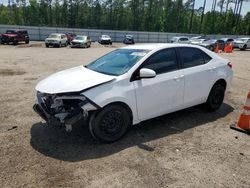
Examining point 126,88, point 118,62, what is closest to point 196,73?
point 118,62

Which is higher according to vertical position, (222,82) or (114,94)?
(114,94)

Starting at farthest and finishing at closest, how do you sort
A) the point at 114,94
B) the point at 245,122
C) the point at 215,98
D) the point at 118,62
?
the point at 215,98
the point at 245,122
the point at 118,62
the point at 114,94

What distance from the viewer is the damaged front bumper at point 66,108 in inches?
159

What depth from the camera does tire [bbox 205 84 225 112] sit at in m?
5.98

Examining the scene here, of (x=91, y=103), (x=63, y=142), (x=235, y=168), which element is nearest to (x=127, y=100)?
(x=91, y=103)

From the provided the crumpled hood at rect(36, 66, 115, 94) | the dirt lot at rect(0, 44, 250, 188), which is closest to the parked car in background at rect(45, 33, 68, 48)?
the dirt lot at rect(0, 44, 250, 188)

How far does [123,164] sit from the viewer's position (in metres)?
3.84

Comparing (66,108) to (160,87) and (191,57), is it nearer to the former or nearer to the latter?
(160,87)

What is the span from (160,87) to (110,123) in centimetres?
117

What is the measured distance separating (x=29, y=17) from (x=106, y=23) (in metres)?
23.3

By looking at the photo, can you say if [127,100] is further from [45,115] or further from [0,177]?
[0,177]

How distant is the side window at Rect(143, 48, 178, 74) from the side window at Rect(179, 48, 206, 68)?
27 cm

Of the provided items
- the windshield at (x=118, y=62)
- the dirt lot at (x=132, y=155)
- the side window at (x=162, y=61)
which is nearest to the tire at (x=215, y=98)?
the dirt lot at (x=132, y=155)

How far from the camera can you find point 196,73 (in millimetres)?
5414
